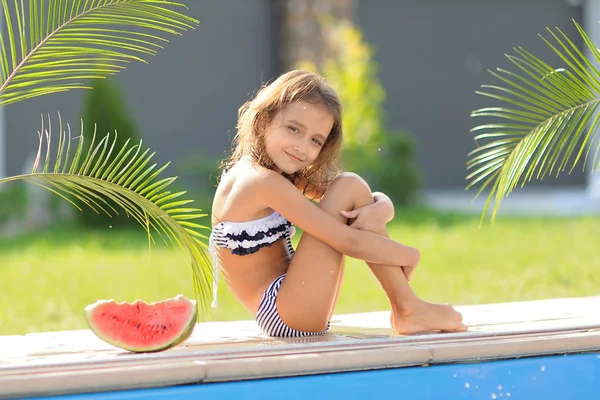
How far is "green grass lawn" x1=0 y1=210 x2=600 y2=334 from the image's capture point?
5.98 meters

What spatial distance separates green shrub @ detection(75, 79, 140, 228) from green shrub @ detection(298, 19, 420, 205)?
9.56ft

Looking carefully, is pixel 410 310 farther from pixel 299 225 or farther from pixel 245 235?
pixel 245 235

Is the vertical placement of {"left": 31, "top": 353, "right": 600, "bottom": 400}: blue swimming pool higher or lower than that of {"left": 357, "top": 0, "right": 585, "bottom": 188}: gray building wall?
lower

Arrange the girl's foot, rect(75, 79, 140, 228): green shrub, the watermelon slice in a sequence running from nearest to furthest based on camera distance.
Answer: the watermelon slice
the girl's foot
rect(75, 79, 140, 228): green shrub

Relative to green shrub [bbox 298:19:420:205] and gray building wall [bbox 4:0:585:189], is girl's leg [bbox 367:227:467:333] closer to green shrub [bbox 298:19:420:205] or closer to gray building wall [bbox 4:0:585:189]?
green shrub [bbox 298:19:420:205]

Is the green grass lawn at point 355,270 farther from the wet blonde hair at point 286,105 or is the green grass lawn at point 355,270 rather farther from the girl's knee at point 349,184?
the girl's knee at point 349,184

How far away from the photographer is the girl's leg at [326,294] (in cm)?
312

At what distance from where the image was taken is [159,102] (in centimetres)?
1307

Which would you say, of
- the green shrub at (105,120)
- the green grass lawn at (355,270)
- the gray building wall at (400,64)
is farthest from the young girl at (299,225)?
the gray building wall at (400,64)

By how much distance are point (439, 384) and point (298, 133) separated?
1.20m

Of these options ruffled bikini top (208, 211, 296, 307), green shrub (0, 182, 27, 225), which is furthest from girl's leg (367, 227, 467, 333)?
green shrub (0, 182, 27, 225)

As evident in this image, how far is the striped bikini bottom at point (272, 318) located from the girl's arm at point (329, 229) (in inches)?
12.3

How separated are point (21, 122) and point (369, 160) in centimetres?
486

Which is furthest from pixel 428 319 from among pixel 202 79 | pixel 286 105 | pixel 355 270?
pixel 202 79
